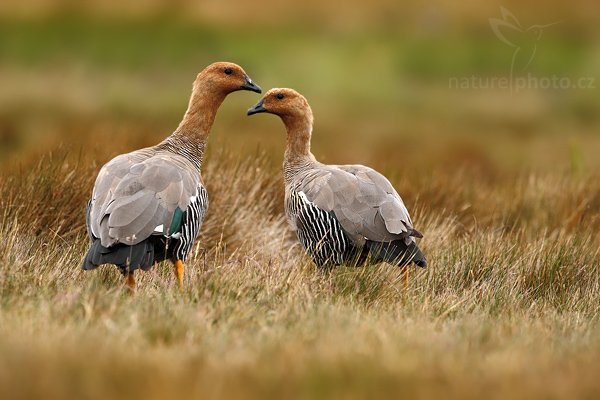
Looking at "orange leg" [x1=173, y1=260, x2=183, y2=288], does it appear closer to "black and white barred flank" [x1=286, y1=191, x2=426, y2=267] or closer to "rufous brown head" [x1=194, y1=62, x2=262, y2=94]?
"black and white barred flank" [x1=286, y1=191, x2=426, y2=267]

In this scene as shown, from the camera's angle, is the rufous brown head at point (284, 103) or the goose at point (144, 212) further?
the rufous brown head at point (284, 103)

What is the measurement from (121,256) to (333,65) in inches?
781

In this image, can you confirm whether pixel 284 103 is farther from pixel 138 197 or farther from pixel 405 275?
pixel 138 197

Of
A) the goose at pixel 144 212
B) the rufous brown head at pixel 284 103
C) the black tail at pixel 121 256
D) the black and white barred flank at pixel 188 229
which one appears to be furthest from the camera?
the rufous brown head at pixel 284 103

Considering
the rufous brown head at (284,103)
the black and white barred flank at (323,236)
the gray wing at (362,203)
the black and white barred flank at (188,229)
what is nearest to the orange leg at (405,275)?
the gray wing at (362,203)

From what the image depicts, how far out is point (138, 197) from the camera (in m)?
7.05

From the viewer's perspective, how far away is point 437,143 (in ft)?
66.6

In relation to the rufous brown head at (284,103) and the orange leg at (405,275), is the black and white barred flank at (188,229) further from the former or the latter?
the rufous brown head at (284,103)

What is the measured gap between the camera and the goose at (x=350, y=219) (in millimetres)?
7562

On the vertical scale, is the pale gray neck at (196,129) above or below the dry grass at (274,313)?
above

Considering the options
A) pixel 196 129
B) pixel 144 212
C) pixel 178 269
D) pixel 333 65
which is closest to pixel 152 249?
pixel 144 212

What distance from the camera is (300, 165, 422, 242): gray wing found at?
25.0 ft

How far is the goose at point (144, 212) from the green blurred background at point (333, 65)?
39.0ft

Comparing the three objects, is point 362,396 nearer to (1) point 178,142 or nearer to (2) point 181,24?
(1) point 178,142
